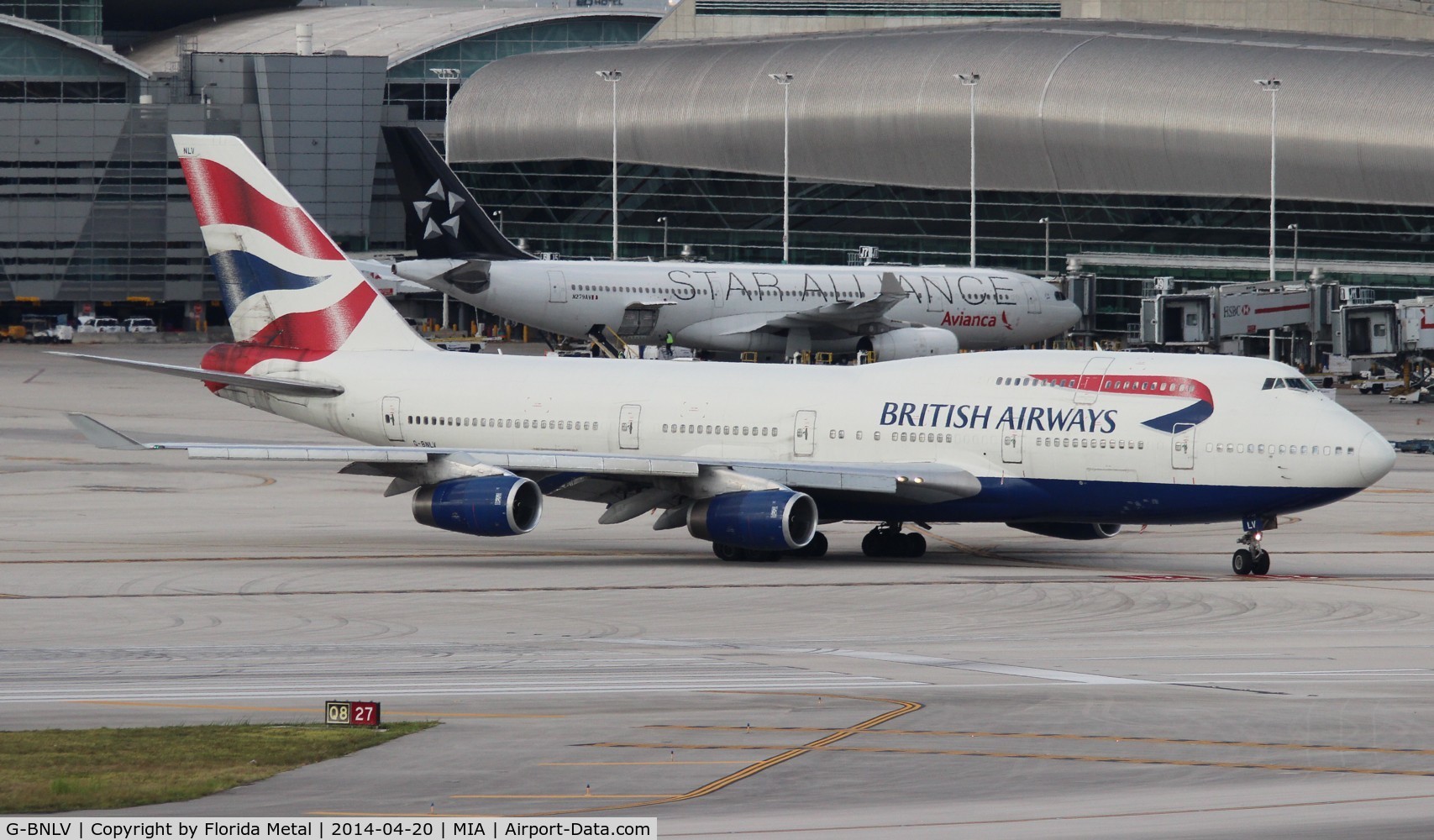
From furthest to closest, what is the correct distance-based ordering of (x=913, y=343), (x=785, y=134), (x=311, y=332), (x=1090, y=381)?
1. (x=785, y=134)
2. (x=913, y=343)
3. (x=311, y=332)
4. (x=1090, y=381)

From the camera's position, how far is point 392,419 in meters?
43.6

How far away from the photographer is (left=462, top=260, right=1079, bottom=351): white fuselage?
89.9 metres

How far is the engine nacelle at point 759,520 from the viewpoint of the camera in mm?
37469

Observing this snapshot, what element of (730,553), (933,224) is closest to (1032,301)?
(933,224)

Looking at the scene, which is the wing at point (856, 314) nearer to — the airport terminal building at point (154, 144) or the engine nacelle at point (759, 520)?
the engine nacelle at point (759, 520)

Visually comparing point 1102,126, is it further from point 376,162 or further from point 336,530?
point 336,530

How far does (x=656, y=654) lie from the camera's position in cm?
2748

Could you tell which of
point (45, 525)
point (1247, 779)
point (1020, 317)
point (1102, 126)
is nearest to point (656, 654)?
point (1247, 779)

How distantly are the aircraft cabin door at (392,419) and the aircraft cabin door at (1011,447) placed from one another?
13.2 meters

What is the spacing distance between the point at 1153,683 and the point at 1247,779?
5763 mm

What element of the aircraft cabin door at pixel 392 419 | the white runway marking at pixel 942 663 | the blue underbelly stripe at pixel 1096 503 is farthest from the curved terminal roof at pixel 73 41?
the white runway marking at pixel 942 663

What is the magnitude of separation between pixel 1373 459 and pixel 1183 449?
332 cm

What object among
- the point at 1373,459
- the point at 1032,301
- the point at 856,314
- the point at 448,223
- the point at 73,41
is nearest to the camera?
the point at 1373,459

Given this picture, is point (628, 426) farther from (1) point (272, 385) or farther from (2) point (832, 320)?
(2) point (832, 320)
